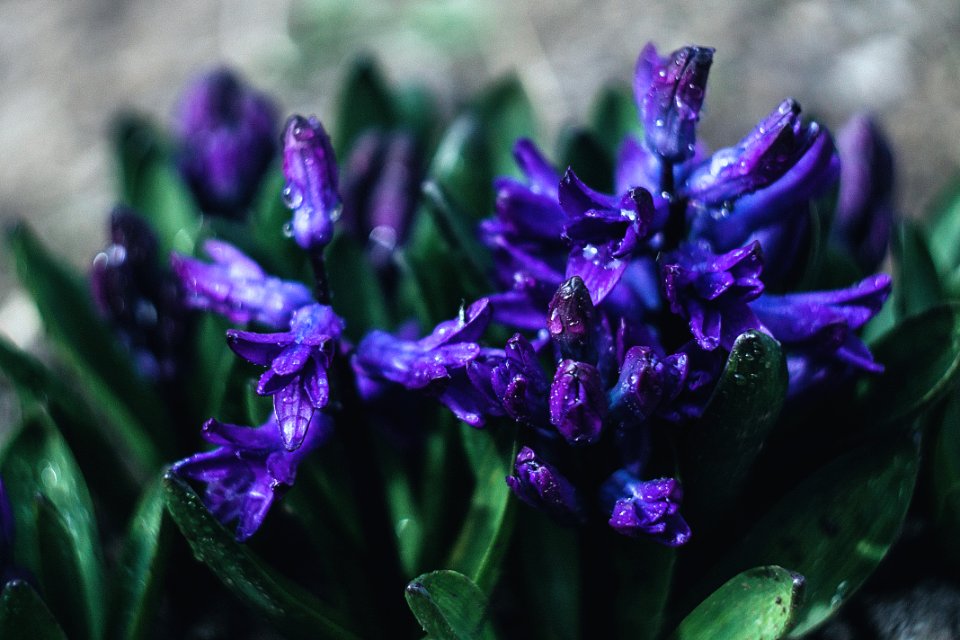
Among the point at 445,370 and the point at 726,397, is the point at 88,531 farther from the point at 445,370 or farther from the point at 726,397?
the point at 726,397

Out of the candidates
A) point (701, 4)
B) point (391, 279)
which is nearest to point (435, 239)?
point (391, 279)

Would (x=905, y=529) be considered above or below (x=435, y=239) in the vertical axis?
below

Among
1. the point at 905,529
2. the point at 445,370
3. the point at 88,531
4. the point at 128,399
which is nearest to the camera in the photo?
the point at 445,370

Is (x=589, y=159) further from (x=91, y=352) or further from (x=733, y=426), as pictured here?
(x=91, y=352)

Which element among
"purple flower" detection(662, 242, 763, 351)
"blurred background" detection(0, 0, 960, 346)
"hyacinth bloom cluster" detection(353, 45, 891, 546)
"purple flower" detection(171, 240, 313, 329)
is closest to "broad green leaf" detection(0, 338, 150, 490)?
"purple flower" detection(171, 240, 313, 329)

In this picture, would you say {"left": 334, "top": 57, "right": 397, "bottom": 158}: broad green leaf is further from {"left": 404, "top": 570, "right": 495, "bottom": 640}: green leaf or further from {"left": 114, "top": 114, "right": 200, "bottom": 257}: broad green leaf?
{"left": 404, "top": 570, "right": 495, "bottom": 640}: green leaf

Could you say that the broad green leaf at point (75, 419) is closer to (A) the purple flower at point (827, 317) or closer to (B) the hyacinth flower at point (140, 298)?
(B) the hyacinth flower at point (140, 298)
